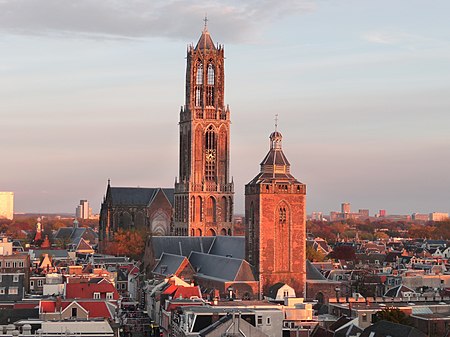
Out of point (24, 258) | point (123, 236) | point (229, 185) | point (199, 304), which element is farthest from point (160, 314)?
point (123, 236)

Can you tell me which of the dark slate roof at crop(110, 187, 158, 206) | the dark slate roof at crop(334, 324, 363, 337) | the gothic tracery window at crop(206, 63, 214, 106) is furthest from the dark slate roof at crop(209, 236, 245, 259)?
the dark slate roof at crop(110, 187, 158, 206)

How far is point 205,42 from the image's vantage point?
168 meters

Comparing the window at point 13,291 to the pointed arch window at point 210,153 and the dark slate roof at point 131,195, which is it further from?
the dark slate roof at point 131,195

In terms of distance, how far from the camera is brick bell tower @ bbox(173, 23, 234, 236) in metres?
161

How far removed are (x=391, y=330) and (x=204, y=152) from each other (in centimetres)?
9386

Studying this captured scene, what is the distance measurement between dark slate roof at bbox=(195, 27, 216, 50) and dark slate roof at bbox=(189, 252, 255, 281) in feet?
142

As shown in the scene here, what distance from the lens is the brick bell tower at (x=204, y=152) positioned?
16075 cm

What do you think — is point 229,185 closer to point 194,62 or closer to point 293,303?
point 194,62

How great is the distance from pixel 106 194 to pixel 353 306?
11021 cm

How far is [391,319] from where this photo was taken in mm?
80438

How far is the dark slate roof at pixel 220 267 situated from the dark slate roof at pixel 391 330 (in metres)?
41.9

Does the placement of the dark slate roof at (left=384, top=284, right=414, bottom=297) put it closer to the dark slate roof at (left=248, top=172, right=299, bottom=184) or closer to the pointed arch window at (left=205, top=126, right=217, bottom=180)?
the dark slate roof at (left=248, top=172, right=299, bottom=184)

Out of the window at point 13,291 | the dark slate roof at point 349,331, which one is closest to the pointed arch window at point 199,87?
the window at point 13,291

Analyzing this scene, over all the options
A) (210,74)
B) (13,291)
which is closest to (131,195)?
(210,74)
